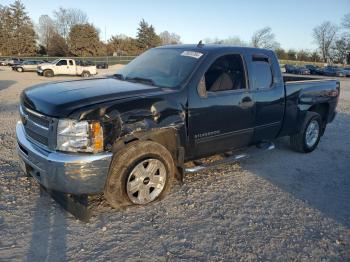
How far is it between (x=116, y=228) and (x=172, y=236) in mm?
614

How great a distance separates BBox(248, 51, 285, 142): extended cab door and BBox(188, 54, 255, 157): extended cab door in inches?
6.8

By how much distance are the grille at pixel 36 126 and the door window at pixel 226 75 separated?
6.85 feet

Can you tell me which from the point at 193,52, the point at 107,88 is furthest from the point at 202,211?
the point at 193,52

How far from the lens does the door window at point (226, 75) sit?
180 inches

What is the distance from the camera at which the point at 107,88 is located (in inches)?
162

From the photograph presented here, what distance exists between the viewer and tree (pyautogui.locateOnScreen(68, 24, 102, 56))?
63969mm

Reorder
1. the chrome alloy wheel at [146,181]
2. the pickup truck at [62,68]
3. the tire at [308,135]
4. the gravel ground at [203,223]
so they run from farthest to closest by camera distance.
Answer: the pickup truck at [62,68], the tire at [308,135], the chrome alloy wheel at [146,181], the gravel ground at [203,223]

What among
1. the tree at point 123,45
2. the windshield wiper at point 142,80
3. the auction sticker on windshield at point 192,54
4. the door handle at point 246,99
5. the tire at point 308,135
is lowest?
the tire at point 308,135

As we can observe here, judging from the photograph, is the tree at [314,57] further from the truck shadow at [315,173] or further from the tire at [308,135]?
the tire at [308,135]

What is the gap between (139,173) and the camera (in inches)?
157

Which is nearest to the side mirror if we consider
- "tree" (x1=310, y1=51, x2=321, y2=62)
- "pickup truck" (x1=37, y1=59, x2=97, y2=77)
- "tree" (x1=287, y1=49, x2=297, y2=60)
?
"pickup truck" (x1=37, y1=59, x2=97, y2=77)

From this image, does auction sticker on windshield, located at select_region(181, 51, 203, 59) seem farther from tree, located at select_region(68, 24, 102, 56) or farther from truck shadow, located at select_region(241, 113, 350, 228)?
tree, located at select_region(68, 24, 102, 56)

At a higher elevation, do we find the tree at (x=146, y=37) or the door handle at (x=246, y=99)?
the tree at (x=146, y=37)

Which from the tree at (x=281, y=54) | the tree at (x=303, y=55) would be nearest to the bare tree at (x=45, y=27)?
the tree at (x=281, y=54)
